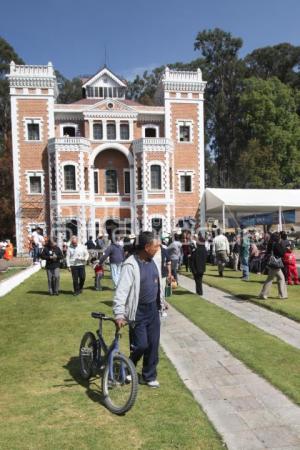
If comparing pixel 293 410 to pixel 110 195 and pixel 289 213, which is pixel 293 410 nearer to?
pixel 289 213

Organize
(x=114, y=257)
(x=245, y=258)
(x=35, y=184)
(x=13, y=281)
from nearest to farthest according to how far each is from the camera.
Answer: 1. (x=114, y=257)
2. (x=13, y=281)
3. (x=245, y=258)
4. (x=35, y=184)

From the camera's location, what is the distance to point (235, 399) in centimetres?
509

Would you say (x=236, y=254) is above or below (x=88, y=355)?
above

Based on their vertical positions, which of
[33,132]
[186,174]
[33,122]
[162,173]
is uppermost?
[33,122]

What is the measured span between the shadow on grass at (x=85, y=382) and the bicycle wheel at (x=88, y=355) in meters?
0.09

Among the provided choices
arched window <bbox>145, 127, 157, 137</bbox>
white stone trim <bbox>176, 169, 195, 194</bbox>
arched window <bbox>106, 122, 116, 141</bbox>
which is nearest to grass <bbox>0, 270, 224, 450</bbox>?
white stone trim <bbox>176, 169, 195, 194</bbox>

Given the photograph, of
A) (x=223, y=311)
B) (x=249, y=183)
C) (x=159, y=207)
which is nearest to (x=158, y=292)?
(x=223, y=311)

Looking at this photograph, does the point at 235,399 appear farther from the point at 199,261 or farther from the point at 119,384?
the point at 199,261

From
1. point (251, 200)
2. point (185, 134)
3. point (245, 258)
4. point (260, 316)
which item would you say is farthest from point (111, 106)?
point (260, 316)

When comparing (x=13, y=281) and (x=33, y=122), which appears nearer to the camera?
(x=13, y=281)

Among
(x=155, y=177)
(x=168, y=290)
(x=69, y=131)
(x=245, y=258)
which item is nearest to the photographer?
(x=168, y=290)

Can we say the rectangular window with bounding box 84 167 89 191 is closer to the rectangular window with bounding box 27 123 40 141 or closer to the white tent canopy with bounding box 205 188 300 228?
the rectangular window with bounding box 27 123 40 141

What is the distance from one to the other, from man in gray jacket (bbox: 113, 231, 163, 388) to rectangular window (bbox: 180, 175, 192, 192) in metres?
31.6

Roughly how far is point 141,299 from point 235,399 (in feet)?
5.15
